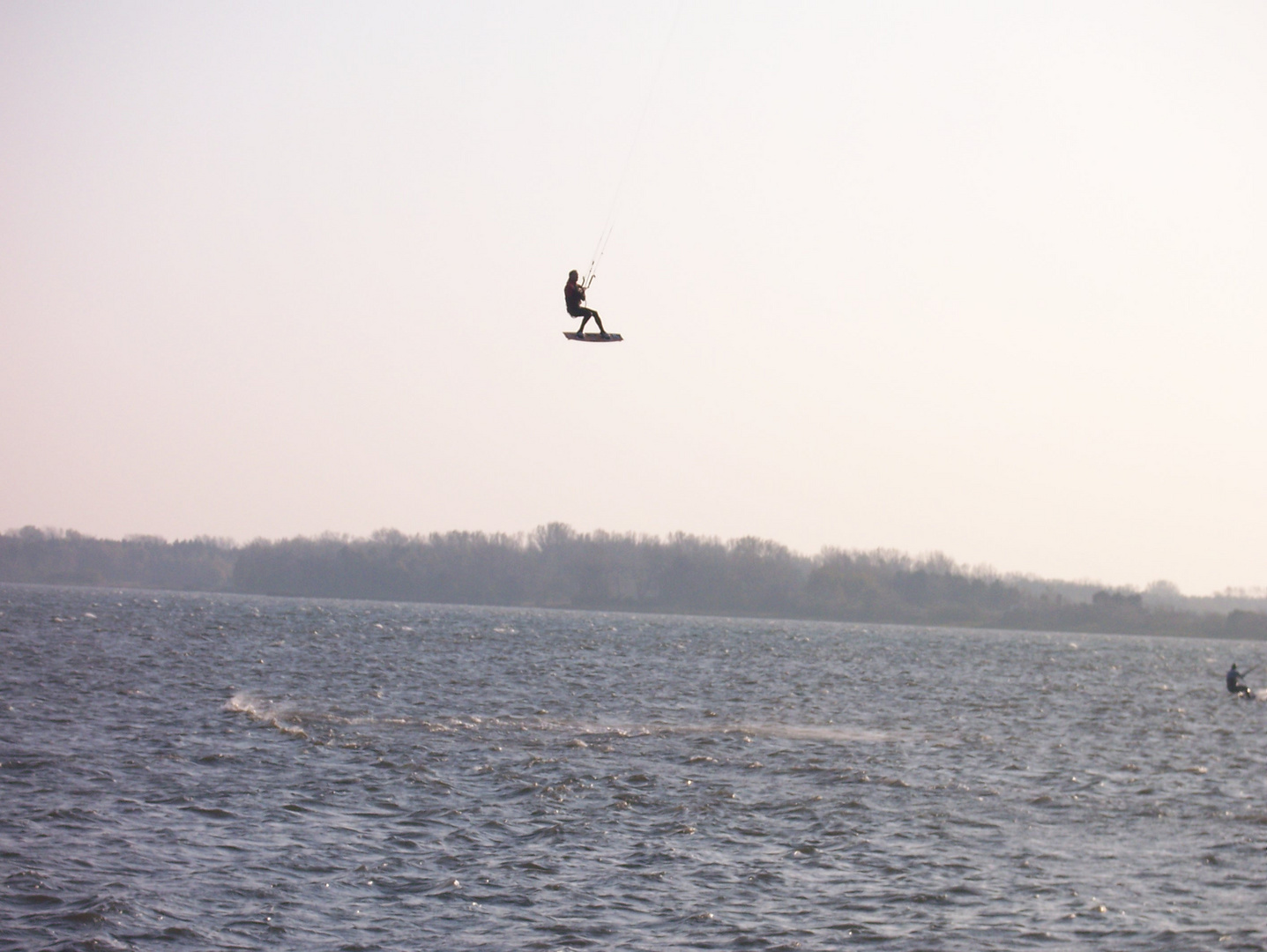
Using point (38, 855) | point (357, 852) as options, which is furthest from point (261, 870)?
point (38, 855)

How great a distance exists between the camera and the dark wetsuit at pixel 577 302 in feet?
83.7

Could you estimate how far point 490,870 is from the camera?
20.3 meters

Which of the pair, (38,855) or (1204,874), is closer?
(38,855)

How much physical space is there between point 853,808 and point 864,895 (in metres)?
6.96

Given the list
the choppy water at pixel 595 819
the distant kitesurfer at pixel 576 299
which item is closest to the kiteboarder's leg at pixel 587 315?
the distant kitesurfer at pixel 576 299

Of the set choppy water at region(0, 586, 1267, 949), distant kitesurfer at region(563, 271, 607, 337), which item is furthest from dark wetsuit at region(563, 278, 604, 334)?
choppy water at region(0, 586, 1267, 949)

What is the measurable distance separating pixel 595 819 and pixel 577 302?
35.2 ft

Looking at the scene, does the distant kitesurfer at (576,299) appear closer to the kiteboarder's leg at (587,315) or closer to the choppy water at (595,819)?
the kiteboarder's leg at (587,315)

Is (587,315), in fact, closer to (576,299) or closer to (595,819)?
(576,299)

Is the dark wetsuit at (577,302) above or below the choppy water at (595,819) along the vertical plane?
above

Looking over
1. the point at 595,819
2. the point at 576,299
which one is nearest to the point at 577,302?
the point at 576,299

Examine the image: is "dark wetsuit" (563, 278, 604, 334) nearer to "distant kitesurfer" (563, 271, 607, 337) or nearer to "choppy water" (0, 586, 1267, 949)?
"distant kitesurfer" (563, 271, 607, 337)

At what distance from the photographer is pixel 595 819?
2442 centimetres

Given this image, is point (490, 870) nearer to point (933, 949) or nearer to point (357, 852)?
point (357, 852)
